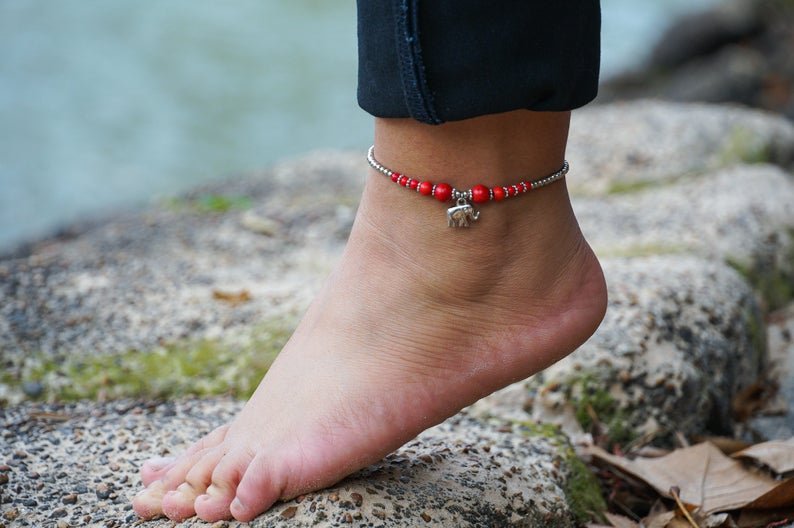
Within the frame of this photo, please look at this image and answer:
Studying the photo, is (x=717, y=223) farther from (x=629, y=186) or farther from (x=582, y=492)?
(x=582, y=492)

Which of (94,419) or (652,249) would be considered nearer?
(94,419)

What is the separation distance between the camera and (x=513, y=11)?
865 millimetres

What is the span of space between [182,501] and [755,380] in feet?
4.24

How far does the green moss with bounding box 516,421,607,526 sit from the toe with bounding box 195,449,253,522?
490 millimetres

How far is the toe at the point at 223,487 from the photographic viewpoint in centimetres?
108

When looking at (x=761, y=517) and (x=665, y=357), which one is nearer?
(x=761, y=517)

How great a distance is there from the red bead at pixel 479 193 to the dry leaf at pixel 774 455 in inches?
24.2

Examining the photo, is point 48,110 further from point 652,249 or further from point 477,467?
point 477,467

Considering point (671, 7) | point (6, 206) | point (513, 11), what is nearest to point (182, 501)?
point (513, 11)

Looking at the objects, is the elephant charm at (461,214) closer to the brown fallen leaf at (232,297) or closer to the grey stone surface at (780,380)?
the grey stone surface at (780,380)

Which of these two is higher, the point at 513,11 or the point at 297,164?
the point at 513,11

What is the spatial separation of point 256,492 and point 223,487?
0.06 metres

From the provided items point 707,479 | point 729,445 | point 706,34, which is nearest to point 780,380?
point 729,445

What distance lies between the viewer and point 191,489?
113cm
